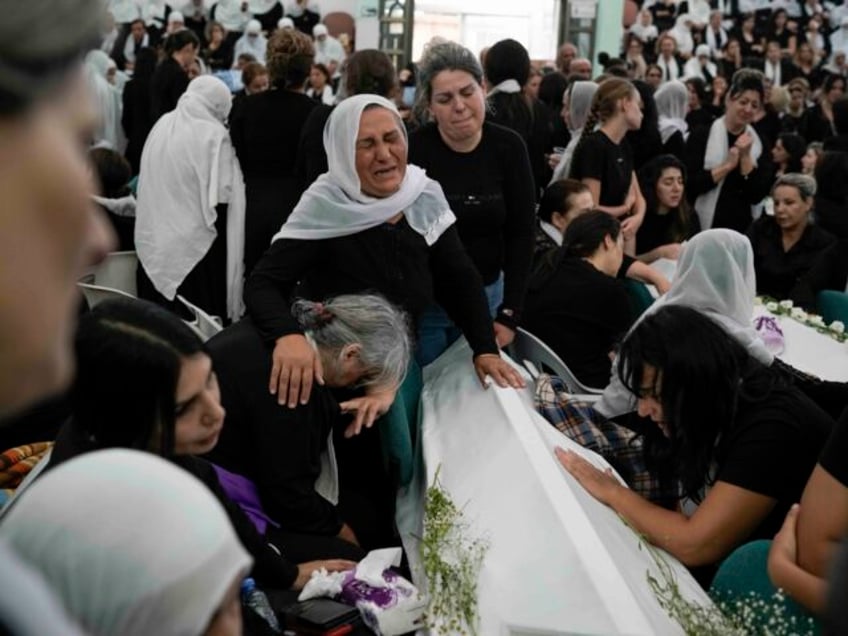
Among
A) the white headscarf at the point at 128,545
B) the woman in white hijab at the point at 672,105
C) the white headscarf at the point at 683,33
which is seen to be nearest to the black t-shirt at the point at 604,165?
the woman in white hijab at the point at 672,105

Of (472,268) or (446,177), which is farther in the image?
(446,177)

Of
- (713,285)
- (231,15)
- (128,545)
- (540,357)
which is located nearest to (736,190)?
(540,357)

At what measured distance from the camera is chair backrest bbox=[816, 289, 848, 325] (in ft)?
15.0

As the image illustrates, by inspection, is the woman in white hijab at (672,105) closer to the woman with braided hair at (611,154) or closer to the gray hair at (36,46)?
the woman with braided hair at (611,154)

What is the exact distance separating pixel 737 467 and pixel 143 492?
5.72ft

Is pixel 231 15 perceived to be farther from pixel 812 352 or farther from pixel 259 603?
pixel 259 603

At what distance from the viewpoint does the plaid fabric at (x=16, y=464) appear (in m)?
2.54

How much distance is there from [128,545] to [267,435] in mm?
1683

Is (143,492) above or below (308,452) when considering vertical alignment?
above

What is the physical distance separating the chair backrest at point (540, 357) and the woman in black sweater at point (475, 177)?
31cm

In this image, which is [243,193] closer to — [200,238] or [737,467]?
[200,238]

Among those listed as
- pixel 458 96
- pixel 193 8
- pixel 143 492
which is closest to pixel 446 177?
pixel 458 96

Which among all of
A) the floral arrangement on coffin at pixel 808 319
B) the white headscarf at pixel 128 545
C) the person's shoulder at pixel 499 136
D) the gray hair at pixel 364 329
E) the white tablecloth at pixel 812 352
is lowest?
the white tablecloth at pixel 812 352

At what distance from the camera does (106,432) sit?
1.86 meters
